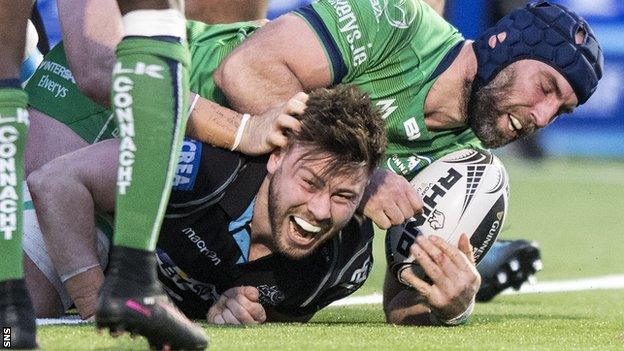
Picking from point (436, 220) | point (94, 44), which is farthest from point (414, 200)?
point (94, 44)

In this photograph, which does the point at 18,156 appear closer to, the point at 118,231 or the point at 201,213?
the point at 118,231

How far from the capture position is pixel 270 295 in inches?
181

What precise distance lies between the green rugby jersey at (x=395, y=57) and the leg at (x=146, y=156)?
1647 mm

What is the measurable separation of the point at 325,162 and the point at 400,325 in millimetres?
836

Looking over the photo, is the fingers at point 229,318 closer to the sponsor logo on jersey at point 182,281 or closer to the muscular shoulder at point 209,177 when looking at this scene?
the sponsor logo on jersey at point 182,281

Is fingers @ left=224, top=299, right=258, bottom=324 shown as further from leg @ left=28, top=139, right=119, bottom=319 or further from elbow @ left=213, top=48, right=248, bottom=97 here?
elbow @ left=213, top=48, right=248, bottom=97

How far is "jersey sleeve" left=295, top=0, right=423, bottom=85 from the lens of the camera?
4.82 m

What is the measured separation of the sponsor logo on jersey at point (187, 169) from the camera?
430 centimetres

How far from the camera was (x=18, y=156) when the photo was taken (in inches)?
131

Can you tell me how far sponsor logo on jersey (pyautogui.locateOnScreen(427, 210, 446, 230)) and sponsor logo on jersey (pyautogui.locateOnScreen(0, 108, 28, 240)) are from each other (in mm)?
1890

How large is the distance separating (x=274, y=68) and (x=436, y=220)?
0.79m

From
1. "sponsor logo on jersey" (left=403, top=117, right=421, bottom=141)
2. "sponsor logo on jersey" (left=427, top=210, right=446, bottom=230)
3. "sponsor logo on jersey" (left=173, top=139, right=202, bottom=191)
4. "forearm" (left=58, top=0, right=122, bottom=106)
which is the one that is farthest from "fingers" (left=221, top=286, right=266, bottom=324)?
"sponsor logo on jersey" (left=403, top=117, right=421, bottom=141)

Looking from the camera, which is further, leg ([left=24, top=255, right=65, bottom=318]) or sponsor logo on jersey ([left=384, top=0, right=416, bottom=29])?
sponsor logo on jersey ([left=384, top=0, right=416, bottom=29])

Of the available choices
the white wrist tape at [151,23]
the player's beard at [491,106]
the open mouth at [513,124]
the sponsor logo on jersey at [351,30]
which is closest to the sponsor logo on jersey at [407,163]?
the player's beard at [491,106]
